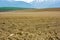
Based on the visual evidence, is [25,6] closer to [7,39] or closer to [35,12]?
[35,12]

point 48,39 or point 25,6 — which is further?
point 25,6

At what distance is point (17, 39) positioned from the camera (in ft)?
5.18

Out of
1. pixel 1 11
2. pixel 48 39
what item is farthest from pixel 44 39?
pixel 1 11

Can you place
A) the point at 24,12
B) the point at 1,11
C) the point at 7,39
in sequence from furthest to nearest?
1. the point at 1,11
2. the point at 24,12
3. the point at 7,39

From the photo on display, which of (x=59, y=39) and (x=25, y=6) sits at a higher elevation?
(x=59, y=39)

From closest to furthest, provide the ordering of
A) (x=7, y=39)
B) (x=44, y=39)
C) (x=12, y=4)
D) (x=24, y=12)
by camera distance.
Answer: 1. (x=7, y=39)
2. (x=44, y=39)
3. (x=12, y=4)
4. (x=24, y=12)

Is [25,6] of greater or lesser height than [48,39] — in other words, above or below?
below

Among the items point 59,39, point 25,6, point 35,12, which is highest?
point 59,39

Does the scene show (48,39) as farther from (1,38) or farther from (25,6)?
(25,6)

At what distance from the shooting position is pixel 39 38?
1669 millimetres

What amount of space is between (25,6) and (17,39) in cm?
259

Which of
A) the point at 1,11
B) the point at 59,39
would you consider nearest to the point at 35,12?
the point at 1,11

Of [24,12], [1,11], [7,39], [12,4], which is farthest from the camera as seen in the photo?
[1,11]

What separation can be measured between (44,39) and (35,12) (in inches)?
147
